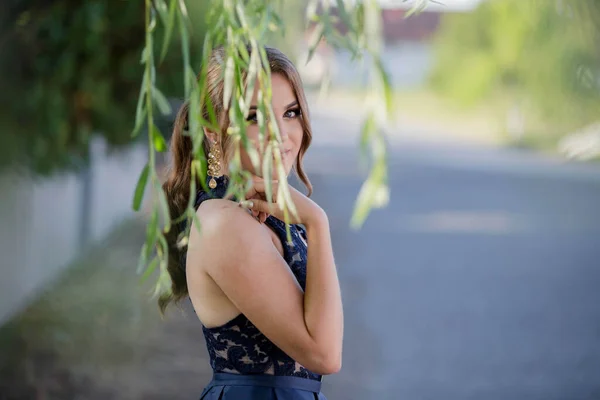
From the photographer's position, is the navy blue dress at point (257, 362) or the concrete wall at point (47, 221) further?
the concrete wall at point (47, 221)

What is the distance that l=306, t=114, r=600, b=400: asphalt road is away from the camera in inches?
275

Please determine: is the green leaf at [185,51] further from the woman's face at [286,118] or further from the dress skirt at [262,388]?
the dress skirt at [262,388]

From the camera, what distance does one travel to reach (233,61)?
1797mm

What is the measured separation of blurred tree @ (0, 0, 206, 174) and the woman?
13.5 feet

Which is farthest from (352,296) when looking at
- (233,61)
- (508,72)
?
(508,72)

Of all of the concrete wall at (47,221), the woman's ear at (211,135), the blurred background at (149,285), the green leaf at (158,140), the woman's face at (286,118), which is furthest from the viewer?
the concrete wall at (47,221)

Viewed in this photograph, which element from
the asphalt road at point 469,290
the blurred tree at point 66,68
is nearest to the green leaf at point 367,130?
the asphalt road at point 469,290

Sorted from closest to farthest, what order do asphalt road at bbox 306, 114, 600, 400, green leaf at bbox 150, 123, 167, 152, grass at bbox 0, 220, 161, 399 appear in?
1. green leaf at bbox 150, 123, 167, 152
2. grass at bbox 0, 220, 161, 399
3. asphalt road at bbox 306, 114, 600, 400

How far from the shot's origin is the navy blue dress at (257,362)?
2.17m

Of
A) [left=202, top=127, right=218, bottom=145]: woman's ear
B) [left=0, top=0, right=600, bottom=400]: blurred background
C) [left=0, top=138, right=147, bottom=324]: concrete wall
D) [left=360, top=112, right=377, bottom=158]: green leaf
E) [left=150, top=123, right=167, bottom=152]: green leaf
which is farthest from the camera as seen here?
[left=0, top=138, right=147, bottom=324]: concrete wall

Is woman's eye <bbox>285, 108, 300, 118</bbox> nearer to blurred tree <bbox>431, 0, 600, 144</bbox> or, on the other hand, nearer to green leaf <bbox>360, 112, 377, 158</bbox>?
green leaf <bbox>360, 112, 377, 158</bbox>

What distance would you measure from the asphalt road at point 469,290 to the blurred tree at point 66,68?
2321 millimetres

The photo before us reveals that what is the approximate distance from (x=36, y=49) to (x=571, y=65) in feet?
11.5

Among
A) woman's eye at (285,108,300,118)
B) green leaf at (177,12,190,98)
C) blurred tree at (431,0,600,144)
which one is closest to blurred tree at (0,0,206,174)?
woman's eye at (285,108,300,118)
